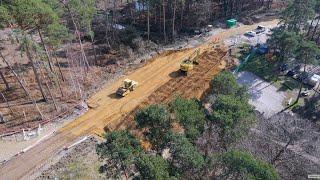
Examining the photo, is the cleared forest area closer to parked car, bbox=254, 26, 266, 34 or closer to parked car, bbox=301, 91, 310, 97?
parked car, bbox=254, 26, 266, 34

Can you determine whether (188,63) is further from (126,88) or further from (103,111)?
(103,111)

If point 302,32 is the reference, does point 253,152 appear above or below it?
below

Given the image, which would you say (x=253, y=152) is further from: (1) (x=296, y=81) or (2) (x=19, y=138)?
(2) (x=19, y=138)

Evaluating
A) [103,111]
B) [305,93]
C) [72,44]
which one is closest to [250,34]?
[305,93]

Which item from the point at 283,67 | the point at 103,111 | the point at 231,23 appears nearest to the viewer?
the point at 103,111

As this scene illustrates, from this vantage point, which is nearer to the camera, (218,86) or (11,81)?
(218,86)

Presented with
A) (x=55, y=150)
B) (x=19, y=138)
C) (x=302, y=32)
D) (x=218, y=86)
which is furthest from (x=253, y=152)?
(x=302, y=32)
